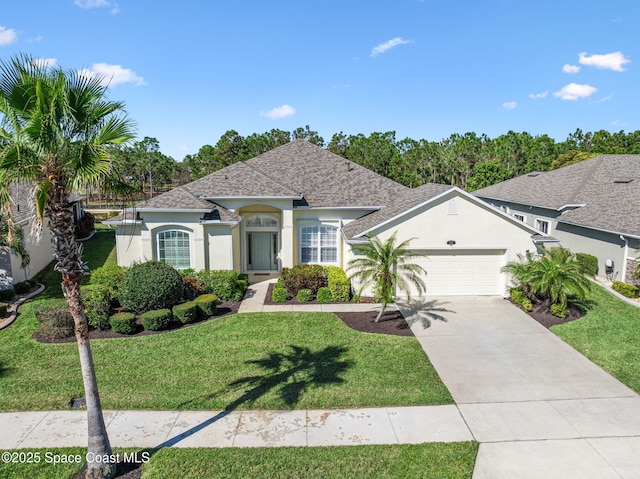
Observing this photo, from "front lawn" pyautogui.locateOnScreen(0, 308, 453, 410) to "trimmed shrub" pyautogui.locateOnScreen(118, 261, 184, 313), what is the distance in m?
1.42

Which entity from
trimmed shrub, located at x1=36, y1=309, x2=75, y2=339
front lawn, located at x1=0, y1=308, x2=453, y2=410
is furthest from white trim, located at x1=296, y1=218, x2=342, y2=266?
trimmed shrub, located at x1=36, y1=309, x2=75, y2=339

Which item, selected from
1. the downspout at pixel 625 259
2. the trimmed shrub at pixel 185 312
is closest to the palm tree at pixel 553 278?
the downspout at pixel 625 259

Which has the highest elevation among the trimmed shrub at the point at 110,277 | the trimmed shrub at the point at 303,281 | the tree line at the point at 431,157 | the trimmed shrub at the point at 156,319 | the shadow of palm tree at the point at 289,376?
the tree line at the point at 431,157

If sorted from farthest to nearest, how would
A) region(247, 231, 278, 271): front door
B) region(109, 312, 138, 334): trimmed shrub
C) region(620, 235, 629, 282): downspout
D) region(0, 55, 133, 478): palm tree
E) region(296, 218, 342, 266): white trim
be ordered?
region(247, 231, 278, 271): front door < region(296, 218, 342, 266): white trim < region(620, 235, 629, 282): downspout < region(109, 312, 138, 334): trimmed shrub < region(0, 55, 133, 478): palm tree

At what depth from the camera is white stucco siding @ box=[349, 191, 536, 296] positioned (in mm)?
16719

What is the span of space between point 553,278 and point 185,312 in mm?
12264

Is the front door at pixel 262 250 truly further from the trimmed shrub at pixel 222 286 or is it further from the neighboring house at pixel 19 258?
the neighboring house at pixel 19 258

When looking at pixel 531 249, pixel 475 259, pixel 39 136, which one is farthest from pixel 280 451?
pixel 531 249

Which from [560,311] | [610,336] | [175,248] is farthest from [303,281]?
[610,336]

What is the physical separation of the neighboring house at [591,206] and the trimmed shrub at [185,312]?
1652 cm

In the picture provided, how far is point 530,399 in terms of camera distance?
9.91m

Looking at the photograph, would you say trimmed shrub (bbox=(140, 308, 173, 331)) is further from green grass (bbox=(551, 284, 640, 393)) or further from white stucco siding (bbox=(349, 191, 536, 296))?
green grass (bbox=(551, 284, 640, 393))

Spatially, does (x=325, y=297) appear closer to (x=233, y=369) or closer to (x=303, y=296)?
(x=303, y=296)

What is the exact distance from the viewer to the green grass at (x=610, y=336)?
11.5m
